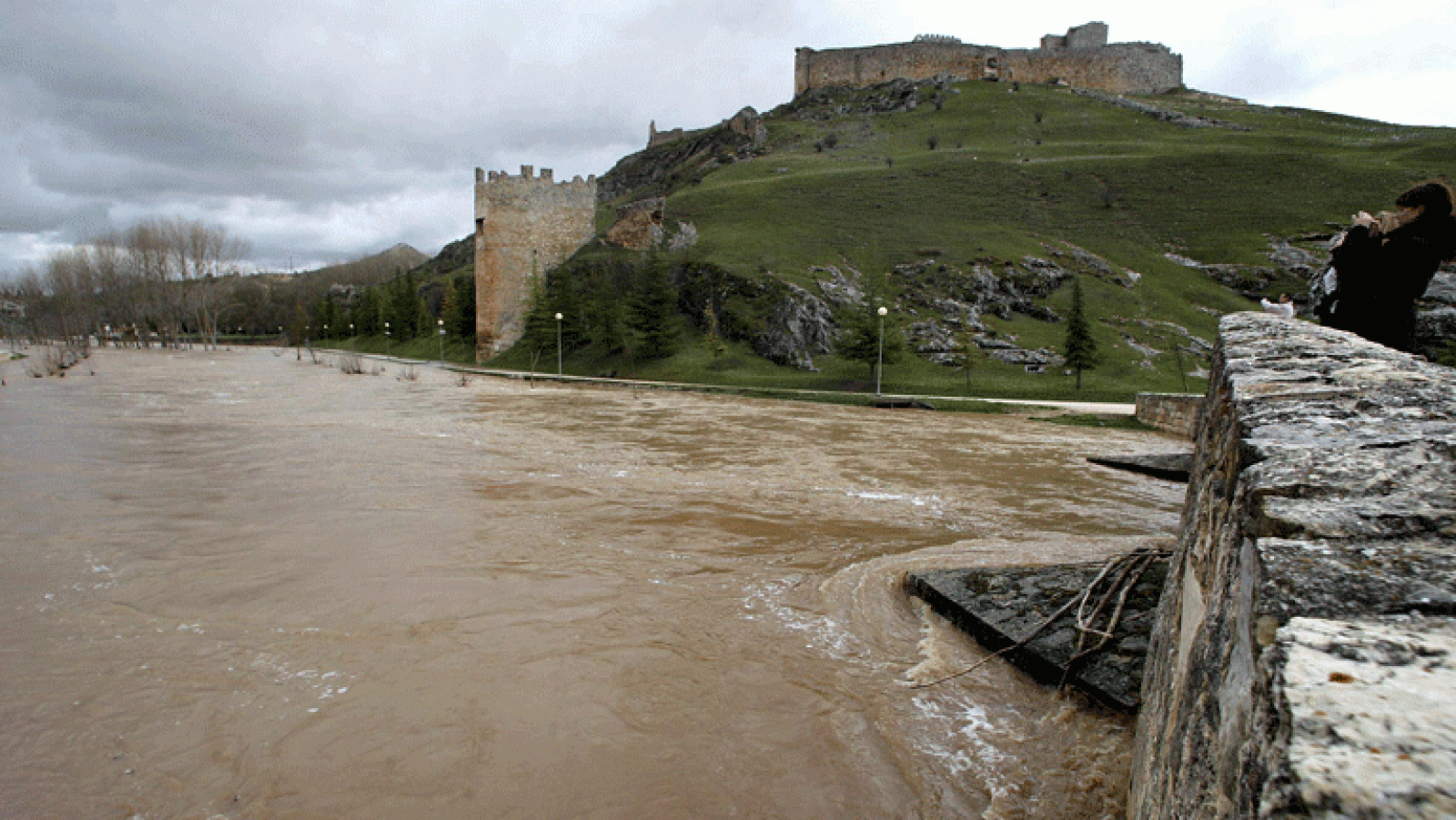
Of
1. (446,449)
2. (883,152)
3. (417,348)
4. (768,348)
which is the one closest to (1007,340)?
(768,348)

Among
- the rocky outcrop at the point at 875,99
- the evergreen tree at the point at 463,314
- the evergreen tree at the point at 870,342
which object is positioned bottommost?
the evergreen tree at the point at 870,342

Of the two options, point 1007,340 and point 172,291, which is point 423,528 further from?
point 172,291

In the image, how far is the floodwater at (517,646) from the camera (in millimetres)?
3512

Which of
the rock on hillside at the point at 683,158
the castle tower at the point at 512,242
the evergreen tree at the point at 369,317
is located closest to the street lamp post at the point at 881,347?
the castle tower at the point at 512,242

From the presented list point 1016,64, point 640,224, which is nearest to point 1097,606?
point 640,224

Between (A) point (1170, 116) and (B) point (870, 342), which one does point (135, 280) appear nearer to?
(B) point (870, 342)

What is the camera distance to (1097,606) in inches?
191

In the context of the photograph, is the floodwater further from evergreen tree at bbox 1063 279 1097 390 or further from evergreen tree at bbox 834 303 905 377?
evergreen tree at bbox 1063 279 1097 390

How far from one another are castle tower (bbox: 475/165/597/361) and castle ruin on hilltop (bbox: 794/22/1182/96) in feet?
188

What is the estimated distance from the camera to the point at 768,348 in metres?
38.1

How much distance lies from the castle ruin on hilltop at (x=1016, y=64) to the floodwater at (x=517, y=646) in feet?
319

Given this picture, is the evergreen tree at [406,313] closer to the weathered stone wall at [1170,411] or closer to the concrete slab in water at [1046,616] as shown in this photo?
the weathered stone wall at [1170,411]

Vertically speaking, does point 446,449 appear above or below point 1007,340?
below

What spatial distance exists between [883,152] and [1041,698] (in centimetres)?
7519
